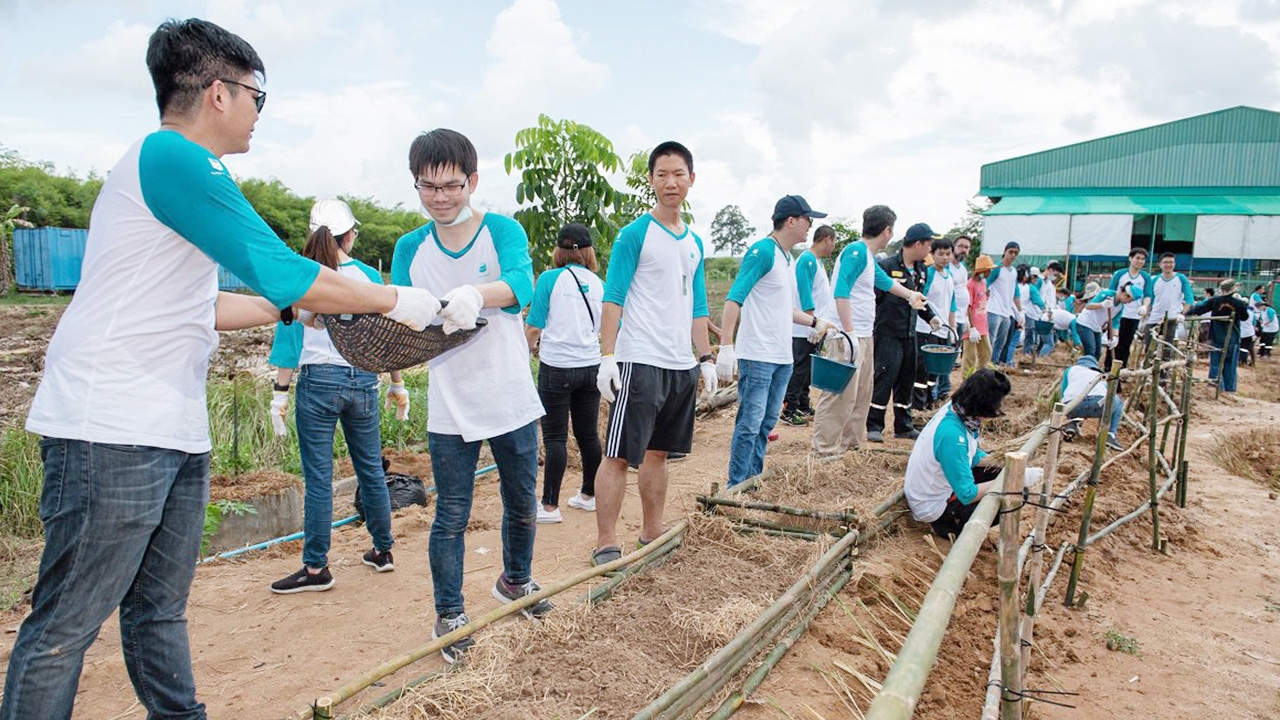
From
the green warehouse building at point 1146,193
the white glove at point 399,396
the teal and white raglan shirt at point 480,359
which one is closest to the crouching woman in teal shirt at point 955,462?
the teal and white raglan shirt at point 480,359

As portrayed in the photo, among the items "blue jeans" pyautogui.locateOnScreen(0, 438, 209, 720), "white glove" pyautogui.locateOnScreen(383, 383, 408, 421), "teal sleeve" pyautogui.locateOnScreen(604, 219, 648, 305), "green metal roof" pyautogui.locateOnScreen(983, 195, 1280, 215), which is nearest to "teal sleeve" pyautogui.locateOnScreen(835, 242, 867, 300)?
"teal sleeve" pyautogui.locateOnScreen(604, 219, 648, 305)

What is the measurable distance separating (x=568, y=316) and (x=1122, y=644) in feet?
10.5

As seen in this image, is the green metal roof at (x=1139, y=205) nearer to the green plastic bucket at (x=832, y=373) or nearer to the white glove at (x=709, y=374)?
the green plastic bucket at (x=832, y=373)

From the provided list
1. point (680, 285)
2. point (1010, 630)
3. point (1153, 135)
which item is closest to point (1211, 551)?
point (1010, 630)

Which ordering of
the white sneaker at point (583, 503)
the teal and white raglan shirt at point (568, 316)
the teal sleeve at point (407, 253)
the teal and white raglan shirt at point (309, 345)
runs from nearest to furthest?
the teal sleeve at point (407, 253) < the teal and white raglan shirt at point (309, 345) < the teal and white raglan shirt at point (568, 316) < the white sneaker at point (583, 503)

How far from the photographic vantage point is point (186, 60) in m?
1.81

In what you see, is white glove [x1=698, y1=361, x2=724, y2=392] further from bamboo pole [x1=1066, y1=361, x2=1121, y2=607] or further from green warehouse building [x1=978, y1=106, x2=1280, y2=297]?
green warehouse building [x1=978, y1=106, x2=1280, y2=297]

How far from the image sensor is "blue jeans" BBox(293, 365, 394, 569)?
11.4 ft

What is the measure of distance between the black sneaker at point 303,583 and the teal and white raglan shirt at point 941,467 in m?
3.06

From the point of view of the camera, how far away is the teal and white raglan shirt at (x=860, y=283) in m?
5.59

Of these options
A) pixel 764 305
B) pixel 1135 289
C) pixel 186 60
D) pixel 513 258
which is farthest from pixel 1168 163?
pixel 186 60

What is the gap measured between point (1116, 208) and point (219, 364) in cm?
2579

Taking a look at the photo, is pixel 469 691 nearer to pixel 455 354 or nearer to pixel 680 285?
pixel 455 354

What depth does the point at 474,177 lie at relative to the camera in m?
2.71
